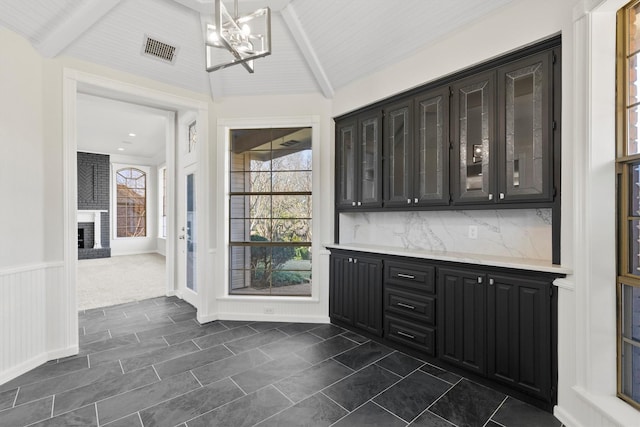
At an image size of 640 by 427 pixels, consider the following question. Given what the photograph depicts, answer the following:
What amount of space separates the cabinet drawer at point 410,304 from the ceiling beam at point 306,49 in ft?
7.91

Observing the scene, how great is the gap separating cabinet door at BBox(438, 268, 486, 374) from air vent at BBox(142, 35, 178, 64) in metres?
3.52

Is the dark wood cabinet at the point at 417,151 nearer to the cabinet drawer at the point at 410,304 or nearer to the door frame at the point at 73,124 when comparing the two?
the cabinet drawer at the point at 410,304

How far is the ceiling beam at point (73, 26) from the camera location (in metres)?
2.58

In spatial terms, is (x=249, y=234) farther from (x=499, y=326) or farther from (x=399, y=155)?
(x=499, y=326)

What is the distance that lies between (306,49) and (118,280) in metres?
5.59

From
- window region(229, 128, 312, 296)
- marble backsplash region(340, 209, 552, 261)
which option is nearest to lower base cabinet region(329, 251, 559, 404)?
marble backsplash region(340, 209, 552, 261)

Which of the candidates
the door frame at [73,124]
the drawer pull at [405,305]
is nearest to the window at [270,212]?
the door frame at [73,124]

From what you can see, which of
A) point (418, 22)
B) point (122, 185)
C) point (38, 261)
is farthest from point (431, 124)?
point (122, 185)

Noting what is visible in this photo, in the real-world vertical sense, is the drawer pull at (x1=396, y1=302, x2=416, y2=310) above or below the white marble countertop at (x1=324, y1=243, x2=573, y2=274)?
below

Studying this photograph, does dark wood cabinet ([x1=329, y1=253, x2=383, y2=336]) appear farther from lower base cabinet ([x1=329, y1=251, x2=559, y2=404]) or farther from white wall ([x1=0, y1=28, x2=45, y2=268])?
white wall ([x1=0, y1=28, x2=45, y2=268])

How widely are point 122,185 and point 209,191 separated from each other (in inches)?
312

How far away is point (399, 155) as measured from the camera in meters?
3.13

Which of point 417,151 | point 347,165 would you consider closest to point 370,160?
point 347,165

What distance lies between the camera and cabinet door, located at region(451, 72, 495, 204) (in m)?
2.43
